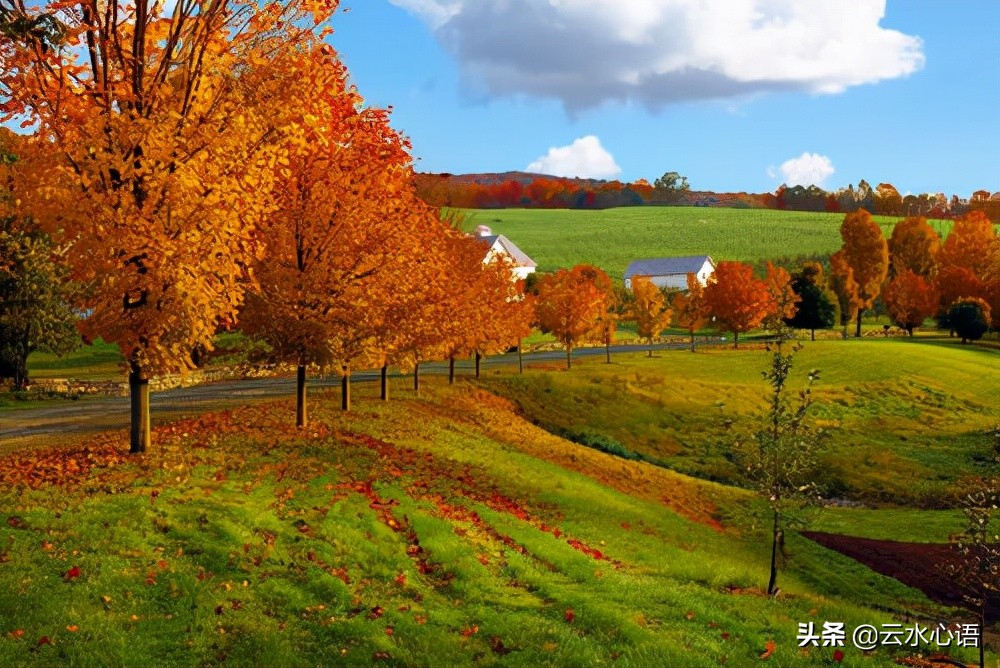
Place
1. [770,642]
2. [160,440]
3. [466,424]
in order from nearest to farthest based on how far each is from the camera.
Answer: [770,642], [160,440], [466,424]

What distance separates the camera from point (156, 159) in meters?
18.6

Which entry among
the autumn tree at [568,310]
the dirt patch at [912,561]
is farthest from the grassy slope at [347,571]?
the autumn tree at [568,310]

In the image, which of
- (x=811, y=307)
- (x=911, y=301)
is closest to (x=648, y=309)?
(x=811, y=307)

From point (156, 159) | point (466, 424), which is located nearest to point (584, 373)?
point (466, 424)

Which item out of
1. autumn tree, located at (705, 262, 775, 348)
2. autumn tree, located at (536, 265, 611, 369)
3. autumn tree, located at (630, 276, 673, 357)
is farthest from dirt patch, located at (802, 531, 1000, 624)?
autumn tree, located at (705, 262, 775, 348)

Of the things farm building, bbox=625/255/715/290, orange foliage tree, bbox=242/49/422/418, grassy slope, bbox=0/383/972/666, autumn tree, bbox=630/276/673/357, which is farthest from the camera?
farm building, bbox=625/255/715/290

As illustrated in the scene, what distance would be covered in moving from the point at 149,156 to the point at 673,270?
12854cm

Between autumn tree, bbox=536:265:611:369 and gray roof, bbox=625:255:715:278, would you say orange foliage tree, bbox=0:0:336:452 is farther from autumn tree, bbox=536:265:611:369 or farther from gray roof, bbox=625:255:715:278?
gray roof, bbox=625:255:715:278

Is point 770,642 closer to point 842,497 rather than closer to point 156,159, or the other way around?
point 156,159

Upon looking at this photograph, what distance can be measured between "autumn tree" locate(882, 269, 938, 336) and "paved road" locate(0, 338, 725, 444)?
58.8 m

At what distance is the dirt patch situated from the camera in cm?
2617

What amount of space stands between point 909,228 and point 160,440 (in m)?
115

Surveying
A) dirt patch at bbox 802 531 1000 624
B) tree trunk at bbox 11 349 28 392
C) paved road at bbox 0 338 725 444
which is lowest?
dirt patch at bbox 802 531 1000 624

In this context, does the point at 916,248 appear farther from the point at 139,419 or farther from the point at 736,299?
the point at 139,419
